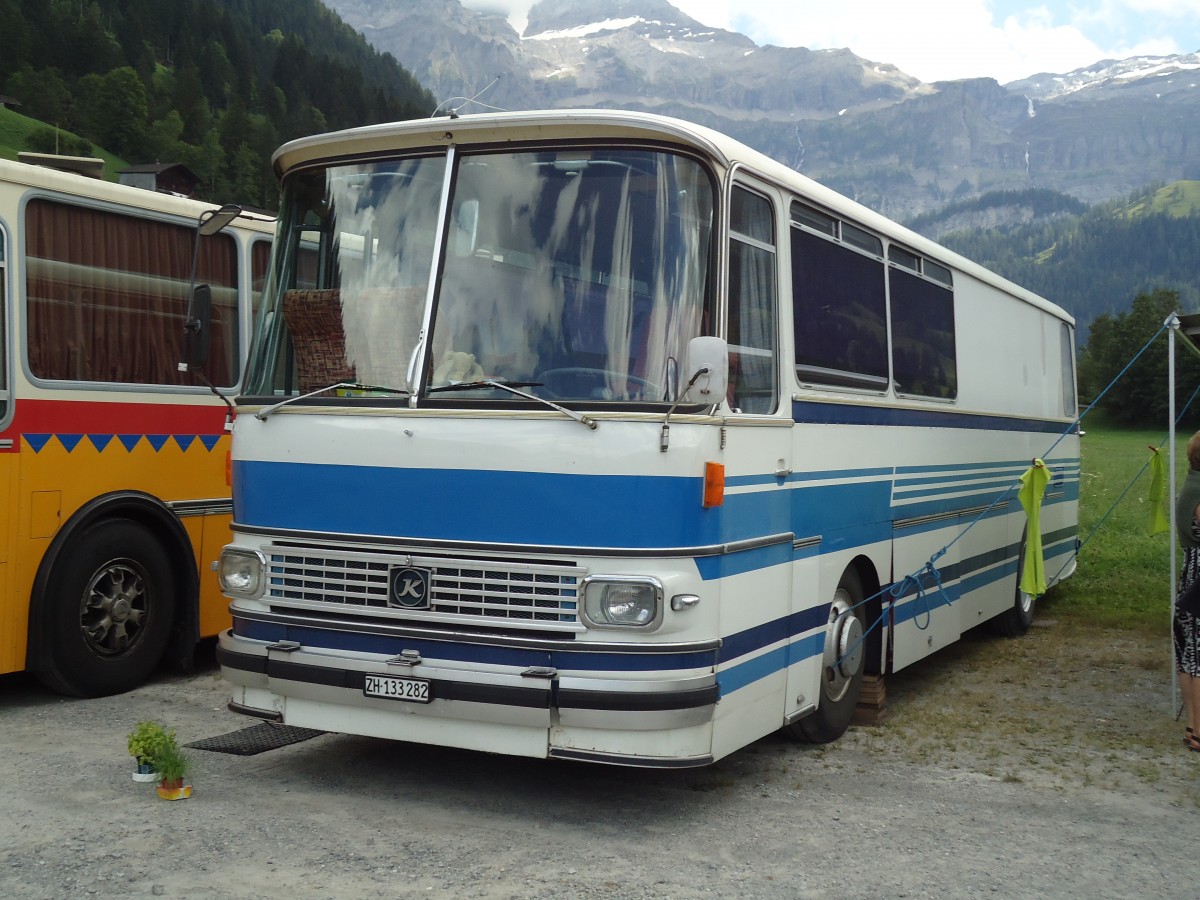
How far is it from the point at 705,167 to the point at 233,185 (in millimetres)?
95457

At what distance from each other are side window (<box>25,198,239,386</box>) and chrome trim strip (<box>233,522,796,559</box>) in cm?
256

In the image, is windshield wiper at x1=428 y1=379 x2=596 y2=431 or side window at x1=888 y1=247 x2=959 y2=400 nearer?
windshield wiper at x1=428 y1=379 x2=596 y2=431

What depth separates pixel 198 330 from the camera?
6922 millimetres

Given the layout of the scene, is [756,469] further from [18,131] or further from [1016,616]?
[18,131]

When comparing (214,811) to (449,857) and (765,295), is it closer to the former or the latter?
(449,857)

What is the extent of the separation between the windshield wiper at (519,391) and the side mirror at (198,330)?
1607mm

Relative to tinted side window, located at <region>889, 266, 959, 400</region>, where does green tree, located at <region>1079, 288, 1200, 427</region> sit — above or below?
above

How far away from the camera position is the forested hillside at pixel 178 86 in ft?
310

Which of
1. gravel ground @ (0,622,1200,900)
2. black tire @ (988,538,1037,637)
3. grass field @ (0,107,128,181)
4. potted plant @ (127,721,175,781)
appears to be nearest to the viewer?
gravel ground @ (0,622,1200,900)

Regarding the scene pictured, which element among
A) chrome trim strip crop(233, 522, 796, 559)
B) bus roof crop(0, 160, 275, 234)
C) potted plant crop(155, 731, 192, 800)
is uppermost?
bus roof crop(0, 160, 275, 234)

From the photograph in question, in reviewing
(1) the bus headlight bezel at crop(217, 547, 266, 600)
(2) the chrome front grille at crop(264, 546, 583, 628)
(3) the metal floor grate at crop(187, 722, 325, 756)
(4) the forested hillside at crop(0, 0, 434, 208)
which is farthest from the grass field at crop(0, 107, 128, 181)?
(2) the chrome front grille at crop(264, 546, 583, 628)

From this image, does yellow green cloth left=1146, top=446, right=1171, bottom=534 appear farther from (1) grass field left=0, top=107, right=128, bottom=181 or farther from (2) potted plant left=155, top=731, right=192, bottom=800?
(1) grass field left=0, top=107, right=128, bottom=181

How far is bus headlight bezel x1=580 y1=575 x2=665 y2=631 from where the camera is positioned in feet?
18.3

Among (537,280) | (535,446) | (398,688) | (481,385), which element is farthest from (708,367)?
(398,688)
